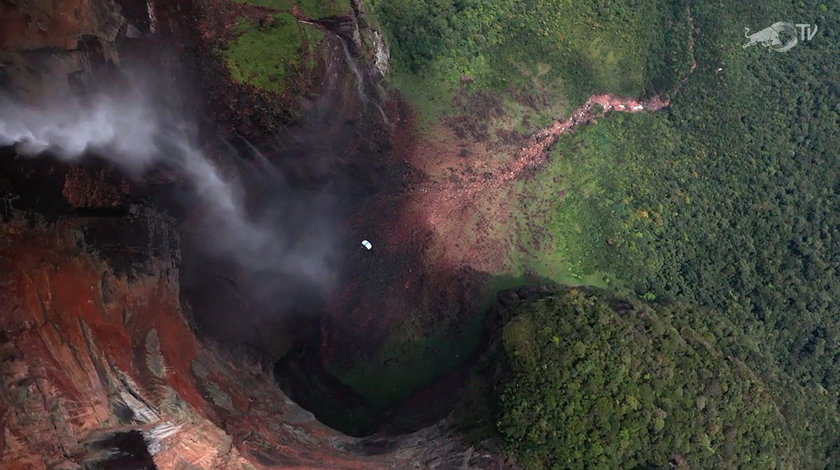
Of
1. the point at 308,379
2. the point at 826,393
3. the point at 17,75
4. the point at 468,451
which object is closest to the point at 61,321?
the point at 17,75

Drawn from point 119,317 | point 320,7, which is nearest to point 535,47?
point 320,7

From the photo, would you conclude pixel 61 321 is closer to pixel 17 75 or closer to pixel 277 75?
pixel 17 75

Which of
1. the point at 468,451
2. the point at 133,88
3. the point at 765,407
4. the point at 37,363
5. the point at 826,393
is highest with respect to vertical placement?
the point at 133,88

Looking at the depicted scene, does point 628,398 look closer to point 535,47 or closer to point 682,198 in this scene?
point 682,198

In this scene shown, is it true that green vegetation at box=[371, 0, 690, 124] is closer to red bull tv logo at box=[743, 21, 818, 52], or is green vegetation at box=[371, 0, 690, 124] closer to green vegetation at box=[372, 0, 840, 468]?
green vegetation at box=[372, 0, 840, 468]

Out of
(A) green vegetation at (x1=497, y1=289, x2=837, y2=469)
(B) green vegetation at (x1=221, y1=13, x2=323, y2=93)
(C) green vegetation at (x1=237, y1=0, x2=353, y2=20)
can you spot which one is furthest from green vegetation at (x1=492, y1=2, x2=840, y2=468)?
(B) green vegetation at (x1=221, y1=13, x2=323, y2=93)
